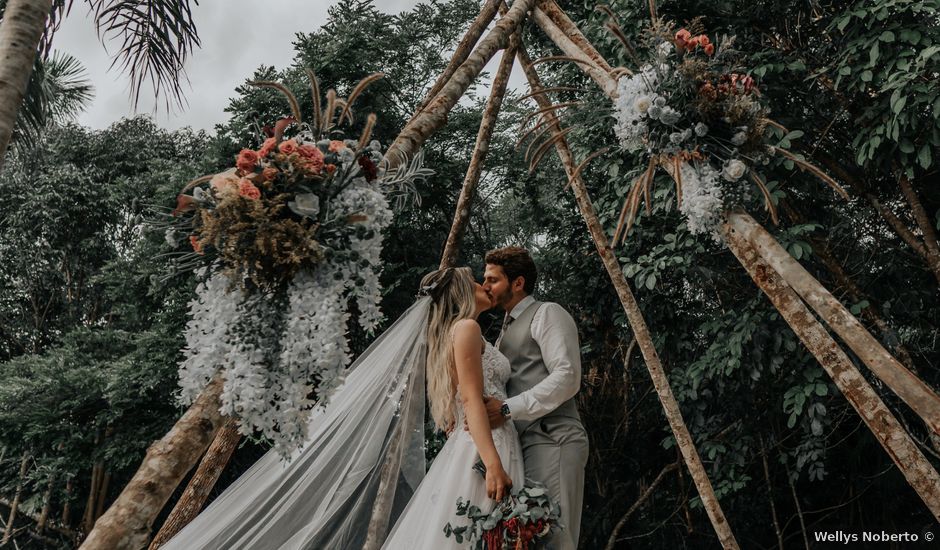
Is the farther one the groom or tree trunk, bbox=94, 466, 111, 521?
tree trunk, bbox=94, 466, 111, 521

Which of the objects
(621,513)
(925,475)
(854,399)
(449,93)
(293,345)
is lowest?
(621,513)

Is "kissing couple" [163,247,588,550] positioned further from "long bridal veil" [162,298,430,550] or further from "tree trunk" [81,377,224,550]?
"tree trunk" [81,377,224,550]

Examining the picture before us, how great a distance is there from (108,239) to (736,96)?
9972 mm

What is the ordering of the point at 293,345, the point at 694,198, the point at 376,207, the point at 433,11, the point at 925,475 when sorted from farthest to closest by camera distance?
the point at 433,11, the point at 694,198, the point at 925,475, the point at 376,207, the point at 293,345

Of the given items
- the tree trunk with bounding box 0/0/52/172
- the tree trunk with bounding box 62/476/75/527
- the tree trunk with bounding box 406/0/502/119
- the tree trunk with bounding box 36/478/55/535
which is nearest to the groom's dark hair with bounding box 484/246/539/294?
the tree trunk with bounding box 406/0/502/119

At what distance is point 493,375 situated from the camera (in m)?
2.69

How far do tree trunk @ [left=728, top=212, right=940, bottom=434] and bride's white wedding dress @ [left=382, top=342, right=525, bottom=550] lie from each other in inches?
48.5

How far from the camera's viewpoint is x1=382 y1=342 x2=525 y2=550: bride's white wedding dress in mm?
2434

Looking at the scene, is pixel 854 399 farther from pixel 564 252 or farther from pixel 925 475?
pixel 564 252

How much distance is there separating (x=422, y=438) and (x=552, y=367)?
24.4 inches

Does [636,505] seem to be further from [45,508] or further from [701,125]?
[45,508]

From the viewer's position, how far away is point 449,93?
313cm

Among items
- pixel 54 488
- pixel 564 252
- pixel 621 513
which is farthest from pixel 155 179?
pixel 621 513

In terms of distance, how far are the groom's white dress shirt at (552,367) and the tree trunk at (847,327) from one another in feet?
2.84
